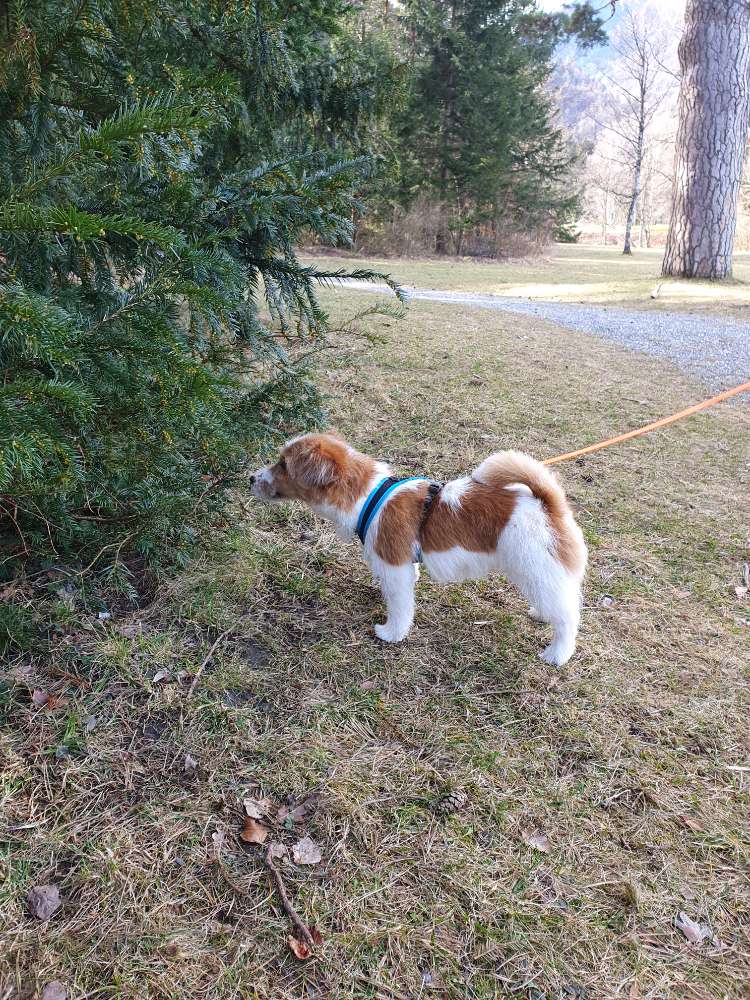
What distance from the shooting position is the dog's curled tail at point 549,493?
113 inches

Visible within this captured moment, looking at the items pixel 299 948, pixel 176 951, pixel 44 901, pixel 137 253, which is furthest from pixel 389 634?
pixel 137 253

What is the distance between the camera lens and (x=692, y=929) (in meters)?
2.04

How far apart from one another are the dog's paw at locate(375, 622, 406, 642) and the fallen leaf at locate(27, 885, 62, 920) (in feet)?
5.62

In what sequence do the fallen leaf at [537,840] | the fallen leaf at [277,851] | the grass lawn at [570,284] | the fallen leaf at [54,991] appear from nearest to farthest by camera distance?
1. the fallen leaf at [54,991]
2. the fallen leaf at [277,851]
3. the fallen leaf at [537,840]
4. the grass lawn at [570,284]

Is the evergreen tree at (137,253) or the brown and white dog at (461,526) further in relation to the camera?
the brown and white dog at (461,526)

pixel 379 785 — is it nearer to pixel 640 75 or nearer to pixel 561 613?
pixel 561 613

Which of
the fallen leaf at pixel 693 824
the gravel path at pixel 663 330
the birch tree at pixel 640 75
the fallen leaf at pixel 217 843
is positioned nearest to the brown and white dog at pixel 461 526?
the fallen leaf at pixel 693 824

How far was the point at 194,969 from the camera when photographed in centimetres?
183

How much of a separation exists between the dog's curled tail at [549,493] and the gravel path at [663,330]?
5385 mm

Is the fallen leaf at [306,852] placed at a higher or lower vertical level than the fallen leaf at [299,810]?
lower

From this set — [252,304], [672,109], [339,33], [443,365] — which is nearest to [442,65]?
[443,365]

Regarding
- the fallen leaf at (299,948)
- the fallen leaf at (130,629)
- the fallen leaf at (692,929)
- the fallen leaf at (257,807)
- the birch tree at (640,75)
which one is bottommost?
the fallen leaf at (692,929)

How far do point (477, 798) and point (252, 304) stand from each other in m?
2.48

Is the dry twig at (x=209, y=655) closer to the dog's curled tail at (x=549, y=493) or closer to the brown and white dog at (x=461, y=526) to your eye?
the brown and white dog at (x=461, y=526)
